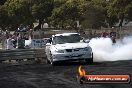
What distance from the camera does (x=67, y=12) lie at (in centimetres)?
6662

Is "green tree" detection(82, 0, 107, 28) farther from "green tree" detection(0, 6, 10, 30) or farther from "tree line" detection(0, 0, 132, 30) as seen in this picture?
"green tree" detection(0, 6, 10, 30)

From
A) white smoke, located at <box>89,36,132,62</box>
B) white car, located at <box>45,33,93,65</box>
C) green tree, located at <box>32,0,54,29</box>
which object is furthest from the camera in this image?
green tree, located at <box>32,0,54,29</box>

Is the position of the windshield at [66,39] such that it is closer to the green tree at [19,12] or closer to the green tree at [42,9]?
the green tree at [19,12]

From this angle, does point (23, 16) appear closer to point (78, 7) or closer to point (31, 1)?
point (31, 1)

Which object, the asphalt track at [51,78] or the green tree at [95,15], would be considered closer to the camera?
the asphalt track at [51,78]

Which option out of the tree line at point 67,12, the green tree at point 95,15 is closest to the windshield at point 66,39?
the tree line at point 67,12

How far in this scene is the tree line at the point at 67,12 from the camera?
64.2 meters

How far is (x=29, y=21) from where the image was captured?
211 feet

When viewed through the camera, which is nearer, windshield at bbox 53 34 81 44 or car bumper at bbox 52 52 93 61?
car bumper at bbox 52 52 93 61

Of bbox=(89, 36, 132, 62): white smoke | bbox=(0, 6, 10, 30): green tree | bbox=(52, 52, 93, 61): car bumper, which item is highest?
bbox=(0, 6, 10, 30): green tree

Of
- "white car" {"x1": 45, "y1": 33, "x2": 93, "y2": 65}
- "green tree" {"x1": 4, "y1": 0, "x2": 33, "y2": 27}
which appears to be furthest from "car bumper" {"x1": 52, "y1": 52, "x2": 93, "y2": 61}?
"green tree" {"x1": 4, "y1": 0, "x2": 33, "y2": 27}

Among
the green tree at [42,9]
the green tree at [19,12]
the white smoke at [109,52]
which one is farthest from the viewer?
the green tree at [42,9]

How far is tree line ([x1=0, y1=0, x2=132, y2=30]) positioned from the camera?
211ft

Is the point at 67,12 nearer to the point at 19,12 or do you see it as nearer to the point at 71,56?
the point at 19,12
